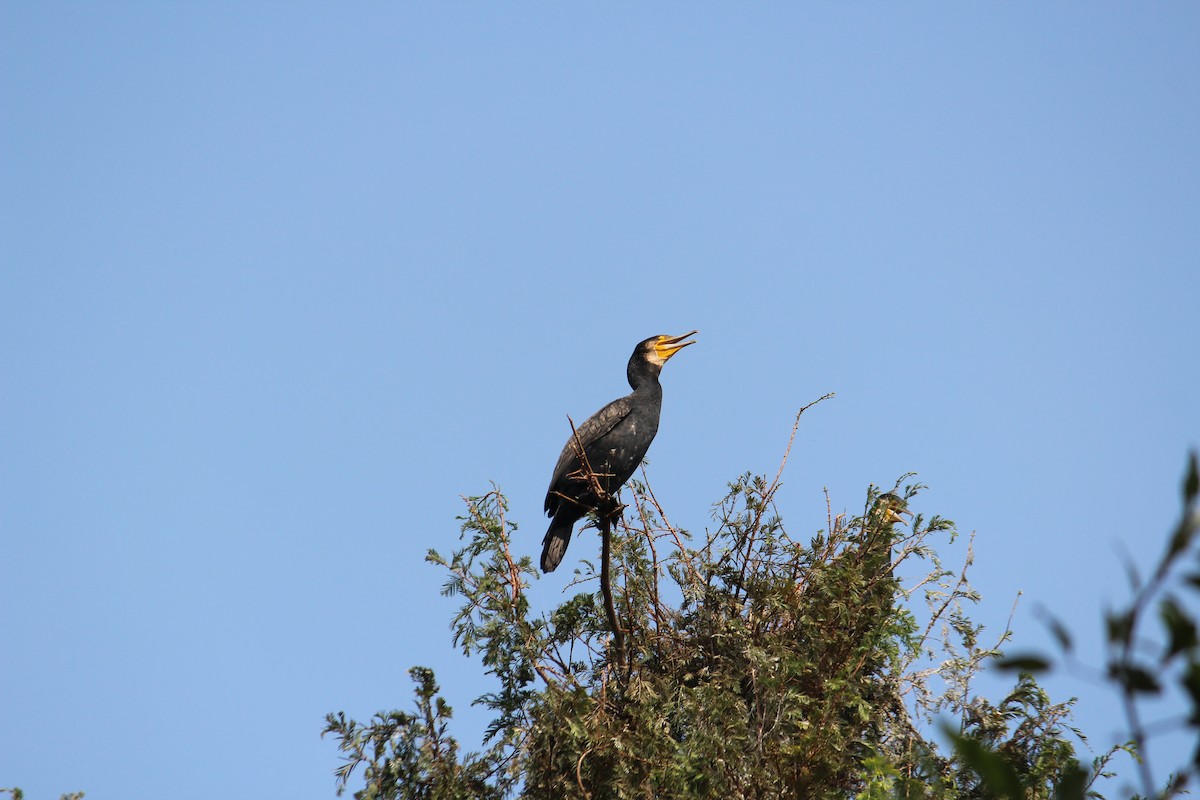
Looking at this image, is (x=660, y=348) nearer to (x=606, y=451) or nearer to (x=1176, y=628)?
(x=606, y=451)

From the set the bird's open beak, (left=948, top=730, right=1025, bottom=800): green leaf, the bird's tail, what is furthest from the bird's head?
(left=948, top=730, right=1025, bottom=800): green leaf

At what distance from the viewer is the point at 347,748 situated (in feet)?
19.7

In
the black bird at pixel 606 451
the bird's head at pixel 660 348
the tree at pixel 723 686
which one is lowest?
the tree at pixel 723 686

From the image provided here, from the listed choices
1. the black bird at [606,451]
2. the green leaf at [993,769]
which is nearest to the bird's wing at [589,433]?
the black bird at [606,451]

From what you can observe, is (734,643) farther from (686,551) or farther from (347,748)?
(347,748)

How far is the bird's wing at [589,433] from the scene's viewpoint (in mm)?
7781

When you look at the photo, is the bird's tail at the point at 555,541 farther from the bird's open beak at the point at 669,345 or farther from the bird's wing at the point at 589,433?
the bird's open beak at the point at 669,345

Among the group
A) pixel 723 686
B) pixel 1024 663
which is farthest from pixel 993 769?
pixel 723 686

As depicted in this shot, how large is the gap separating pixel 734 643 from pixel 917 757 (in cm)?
124

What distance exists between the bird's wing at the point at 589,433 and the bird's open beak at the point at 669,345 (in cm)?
71

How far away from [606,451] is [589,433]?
17 centimetres

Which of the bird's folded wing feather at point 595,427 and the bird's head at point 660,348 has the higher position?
the bird's head at point 660,348

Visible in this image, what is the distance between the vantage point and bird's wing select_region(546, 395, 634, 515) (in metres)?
7.78

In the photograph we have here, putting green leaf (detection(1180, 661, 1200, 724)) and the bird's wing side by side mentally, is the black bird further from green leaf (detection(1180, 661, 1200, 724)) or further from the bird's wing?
green leaf (detection(1180, 661, 1200, 724))
